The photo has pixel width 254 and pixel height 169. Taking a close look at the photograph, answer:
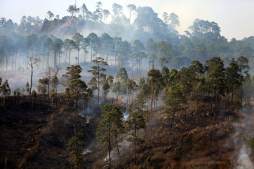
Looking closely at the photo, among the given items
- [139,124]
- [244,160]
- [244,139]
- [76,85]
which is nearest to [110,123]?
[139,124]

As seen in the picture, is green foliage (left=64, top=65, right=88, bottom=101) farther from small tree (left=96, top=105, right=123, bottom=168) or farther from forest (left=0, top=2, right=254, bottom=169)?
small tree (left=96, top=105, right=123, bottom=168)

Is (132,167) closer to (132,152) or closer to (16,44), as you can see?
(132,152)

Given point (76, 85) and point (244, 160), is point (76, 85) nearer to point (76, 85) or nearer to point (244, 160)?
point (76, 85)

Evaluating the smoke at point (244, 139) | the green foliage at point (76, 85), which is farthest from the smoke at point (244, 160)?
the green foliage at point (76, 85)

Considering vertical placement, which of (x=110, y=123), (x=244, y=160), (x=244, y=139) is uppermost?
(x=110, y=123)

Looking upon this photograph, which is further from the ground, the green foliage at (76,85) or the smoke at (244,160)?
the green foliage at (76,85)

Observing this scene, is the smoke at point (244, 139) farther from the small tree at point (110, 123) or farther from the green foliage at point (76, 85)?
the green foliage at point (76, 85)

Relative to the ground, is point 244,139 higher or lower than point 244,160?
higher

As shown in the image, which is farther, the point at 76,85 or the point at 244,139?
the point at 76,85

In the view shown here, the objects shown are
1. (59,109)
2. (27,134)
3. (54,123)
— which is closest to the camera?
(27,134)

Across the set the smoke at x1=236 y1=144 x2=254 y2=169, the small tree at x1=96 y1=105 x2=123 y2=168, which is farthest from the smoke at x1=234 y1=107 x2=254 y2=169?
the small tree at x1=96 y1=105 x2=123 y2=168

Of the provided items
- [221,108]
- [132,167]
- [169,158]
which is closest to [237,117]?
[221,108]
